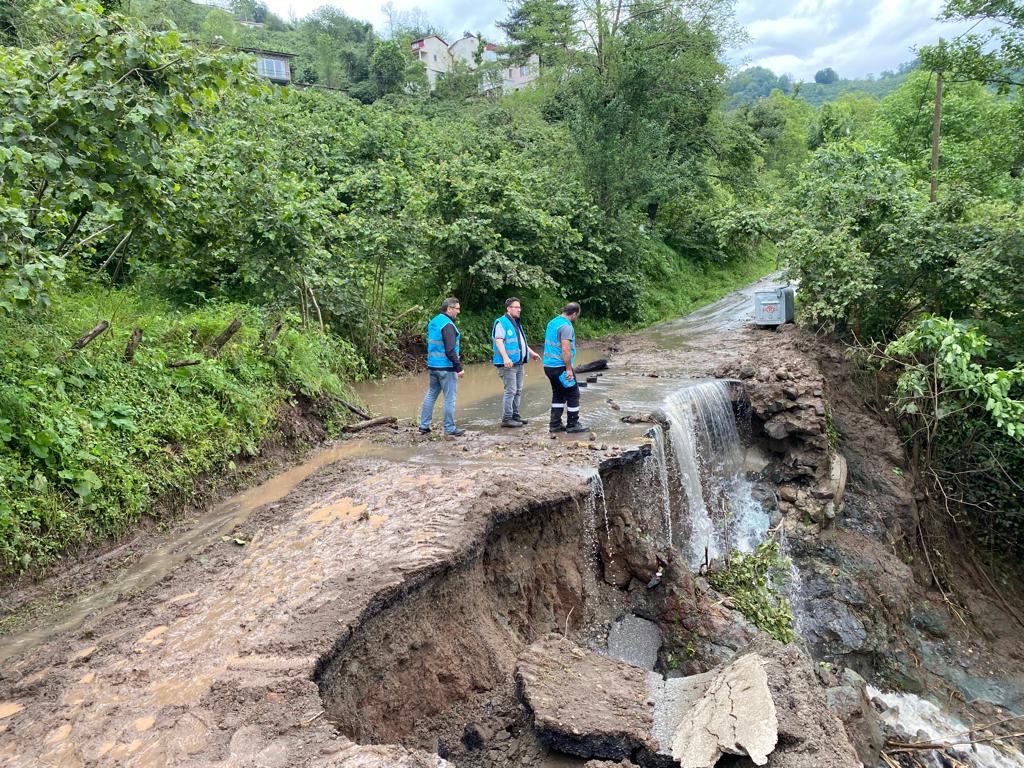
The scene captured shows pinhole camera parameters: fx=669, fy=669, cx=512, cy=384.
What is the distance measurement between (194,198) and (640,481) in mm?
7124

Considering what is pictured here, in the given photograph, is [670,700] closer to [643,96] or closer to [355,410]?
[355,410]

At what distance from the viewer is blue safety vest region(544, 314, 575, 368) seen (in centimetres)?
903

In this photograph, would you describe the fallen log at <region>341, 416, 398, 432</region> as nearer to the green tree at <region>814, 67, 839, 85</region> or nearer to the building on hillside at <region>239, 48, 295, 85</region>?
the building on hillside at <region>239, 48, 295, 85</region>

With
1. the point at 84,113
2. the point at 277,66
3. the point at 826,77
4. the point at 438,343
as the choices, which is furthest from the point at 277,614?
the point at 826,77

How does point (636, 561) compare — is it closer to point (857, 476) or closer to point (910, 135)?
point (857, 476)

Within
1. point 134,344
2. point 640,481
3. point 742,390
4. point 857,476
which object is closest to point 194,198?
point 134,344

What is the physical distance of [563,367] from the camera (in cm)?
917

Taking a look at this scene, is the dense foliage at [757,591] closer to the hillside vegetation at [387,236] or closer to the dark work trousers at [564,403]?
the dark work trousers at [564,403]

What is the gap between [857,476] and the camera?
1270cm

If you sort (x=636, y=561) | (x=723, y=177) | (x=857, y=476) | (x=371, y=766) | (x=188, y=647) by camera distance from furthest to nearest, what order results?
1. (x=723, y=177)
2. (x=857, y=476)
3. (x=636, y=561)
4. (x=188, y=647)
5. (x=371, y=766)

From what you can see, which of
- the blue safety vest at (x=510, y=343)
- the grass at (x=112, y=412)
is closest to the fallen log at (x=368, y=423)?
the grass at (x=112, y=412)

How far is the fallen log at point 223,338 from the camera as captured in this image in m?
9.27

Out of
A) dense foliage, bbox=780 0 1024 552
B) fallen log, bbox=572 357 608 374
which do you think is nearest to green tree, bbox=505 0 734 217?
dense foliage, bbox=780 0 1024 552

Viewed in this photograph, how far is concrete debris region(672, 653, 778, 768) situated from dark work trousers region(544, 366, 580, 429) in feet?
15.5
